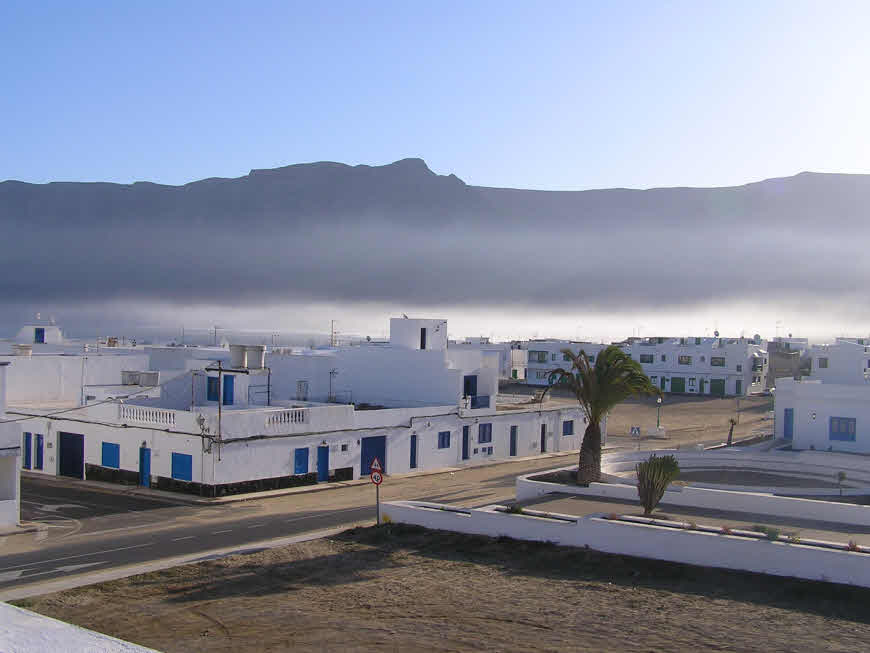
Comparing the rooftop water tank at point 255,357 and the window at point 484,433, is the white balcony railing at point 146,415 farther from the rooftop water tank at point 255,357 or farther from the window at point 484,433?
the window at point 484,433

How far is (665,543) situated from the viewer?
57.4 feet

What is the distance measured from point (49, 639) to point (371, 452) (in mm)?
31653

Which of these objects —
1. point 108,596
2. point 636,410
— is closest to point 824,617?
point 108,596

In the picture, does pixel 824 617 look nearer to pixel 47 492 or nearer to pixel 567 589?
pixel 567 589

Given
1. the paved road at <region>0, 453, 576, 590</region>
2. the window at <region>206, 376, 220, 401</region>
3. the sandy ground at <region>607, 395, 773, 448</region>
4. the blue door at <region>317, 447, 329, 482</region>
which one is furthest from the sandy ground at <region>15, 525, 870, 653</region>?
the sandy ground at <region>607, 395, 773, 448</region>

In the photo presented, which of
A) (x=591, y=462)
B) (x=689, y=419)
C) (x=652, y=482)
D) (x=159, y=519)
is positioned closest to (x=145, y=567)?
(x=159, y=519)

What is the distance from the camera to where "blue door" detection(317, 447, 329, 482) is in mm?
34031

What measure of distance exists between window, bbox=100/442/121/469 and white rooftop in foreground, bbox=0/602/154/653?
2956 centimetres

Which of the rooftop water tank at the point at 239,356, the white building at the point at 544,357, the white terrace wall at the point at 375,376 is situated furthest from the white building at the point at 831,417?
the white building at the point at 544,357

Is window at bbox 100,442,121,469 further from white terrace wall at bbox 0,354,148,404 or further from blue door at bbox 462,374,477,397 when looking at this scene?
blue door at bbox 462,374,477,397

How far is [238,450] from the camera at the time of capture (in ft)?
101

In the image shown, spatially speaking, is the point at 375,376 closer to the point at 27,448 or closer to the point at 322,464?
the point at 322,464

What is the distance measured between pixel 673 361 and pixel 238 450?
6776 centimetres

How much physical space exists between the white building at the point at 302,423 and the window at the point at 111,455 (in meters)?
0.06
